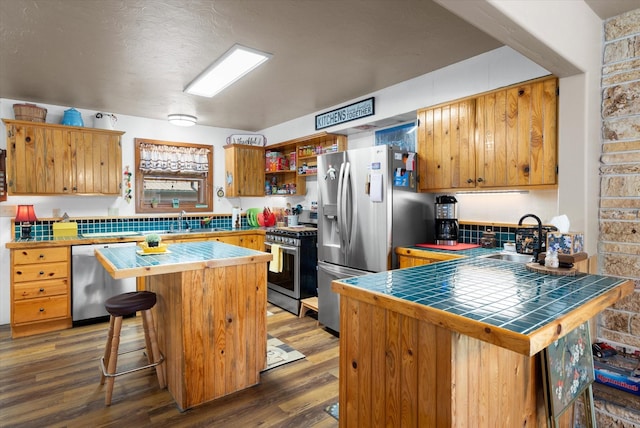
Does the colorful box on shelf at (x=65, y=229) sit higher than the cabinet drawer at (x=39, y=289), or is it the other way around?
the colorful box on shelf at (x=65, y=229)

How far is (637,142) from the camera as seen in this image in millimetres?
2012

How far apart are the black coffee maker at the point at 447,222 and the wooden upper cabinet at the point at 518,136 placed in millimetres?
462

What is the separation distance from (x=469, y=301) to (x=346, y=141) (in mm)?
3380

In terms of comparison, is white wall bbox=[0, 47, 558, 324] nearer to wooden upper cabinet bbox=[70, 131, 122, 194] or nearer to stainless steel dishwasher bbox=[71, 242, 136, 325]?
wooden upper cabinet bbox=[70, 131, 122, 194]

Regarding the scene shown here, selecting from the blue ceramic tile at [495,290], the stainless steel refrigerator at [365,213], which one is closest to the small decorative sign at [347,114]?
the stainless steel refrigerator at [365,213]

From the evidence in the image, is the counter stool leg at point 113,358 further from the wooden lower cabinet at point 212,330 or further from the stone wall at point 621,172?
the stone wall at point 621,172

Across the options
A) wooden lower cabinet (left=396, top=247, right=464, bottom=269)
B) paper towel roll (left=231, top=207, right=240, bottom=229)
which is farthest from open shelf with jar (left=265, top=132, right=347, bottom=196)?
wooden lower cabinet (left=396, top=247, right=464, bottom=269)

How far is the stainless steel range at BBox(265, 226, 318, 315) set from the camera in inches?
159

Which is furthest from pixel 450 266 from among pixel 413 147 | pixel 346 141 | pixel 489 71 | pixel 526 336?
pixel 346 141

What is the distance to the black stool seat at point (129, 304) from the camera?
2.26m

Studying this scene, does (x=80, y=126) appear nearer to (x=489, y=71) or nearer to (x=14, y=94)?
(x=14, y=94)

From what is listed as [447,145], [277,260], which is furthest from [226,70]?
[277,260]

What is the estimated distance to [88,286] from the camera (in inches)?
149

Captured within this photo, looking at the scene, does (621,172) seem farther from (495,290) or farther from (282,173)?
(282,173)
